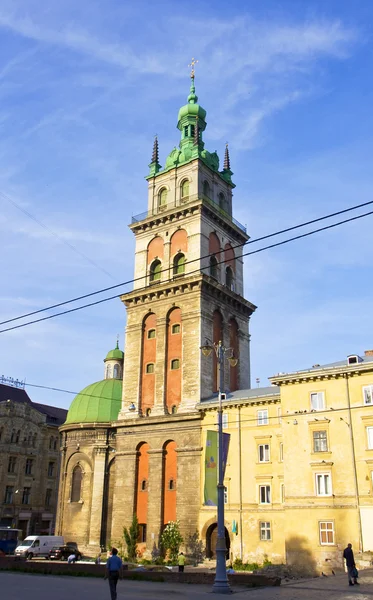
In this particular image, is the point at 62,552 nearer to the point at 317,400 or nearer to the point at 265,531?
the point at 265,531

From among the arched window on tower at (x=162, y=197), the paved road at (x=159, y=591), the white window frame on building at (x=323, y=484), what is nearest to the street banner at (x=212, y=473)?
the paved road at (x=159, y=591)

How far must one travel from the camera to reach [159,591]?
22.9m

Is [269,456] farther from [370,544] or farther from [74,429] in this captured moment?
[74,429]

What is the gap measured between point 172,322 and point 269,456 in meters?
15.8

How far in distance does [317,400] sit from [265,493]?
8153 millimetres

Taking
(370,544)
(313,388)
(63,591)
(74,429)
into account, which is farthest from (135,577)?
(74,429)

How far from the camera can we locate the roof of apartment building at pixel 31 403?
80.2 metres

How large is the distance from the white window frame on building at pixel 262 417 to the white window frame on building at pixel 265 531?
6.96 metres

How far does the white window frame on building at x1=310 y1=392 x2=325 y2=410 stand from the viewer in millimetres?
40031

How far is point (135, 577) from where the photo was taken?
95.1 feet

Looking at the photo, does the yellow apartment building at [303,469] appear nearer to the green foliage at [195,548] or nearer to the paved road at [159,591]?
the green foliage at [195,548]

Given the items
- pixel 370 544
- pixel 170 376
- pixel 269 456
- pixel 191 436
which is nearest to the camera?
pixel 370 544

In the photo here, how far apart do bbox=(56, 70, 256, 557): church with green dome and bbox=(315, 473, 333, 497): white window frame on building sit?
9.64 meters

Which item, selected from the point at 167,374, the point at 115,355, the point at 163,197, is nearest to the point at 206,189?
the point at 163,197
